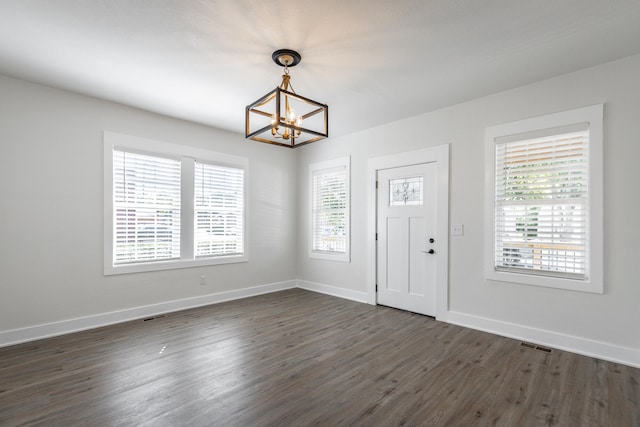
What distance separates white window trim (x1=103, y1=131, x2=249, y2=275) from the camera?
3.91m

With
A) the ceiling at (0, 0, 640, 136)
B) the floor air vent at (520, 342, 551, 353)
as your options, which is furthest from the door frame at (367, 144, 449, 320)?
the floor air vent at (520, 342, 551, 353)

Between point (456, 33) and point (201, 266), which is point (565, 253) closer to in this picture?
point (456, 33)

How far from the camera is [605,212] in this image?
297 cm

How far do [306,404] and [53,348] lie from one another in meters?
2.79

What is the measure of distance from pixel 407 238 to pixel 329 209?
1.63m

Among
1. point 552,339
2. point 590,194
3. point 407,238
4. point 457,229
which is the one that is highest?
point 590,194

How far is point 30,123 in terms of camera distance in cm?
342

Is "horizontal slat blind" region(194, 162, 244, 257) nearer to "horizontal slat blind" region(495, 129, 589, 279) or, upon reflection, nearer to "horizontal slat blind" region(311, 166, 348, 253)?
"horizontal slat blind" region(311, 166, 348, 253)

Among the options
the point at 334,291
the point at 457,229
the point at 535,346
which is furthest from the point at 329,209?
the point at 535,346

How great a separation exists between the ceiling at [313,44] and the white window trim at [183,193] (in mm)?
626

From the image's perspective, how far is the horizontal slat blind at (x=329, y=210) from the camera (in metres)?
5.43

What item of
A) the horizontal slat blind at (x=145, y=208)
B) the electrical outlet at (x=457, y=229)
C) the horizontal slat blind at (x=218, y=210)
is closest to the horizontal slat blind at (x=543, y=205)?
the electrical outlet at (x=457, y=229)

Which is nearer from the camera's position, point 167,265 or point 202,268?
point 167,265

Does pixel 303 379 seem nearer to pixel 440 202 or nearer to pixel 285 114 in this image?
pixel 285 114
